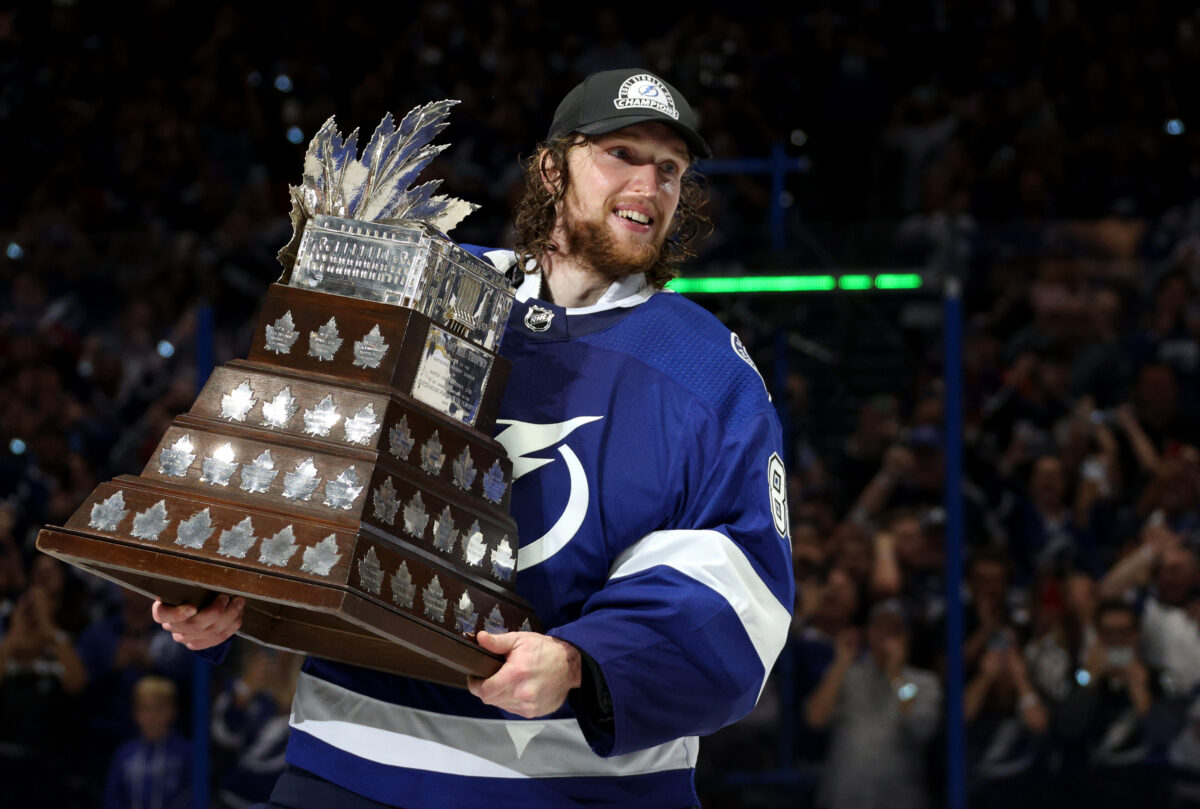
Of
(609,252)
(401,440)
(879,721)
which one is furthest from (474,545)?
(879,721)

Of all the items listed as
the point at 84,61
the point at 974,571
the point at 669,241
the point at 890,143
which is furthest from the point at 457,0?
the point at 669,241

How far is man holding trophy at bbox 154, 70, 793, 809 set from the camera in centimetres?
210

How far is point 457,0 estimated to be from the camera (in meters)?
8.52

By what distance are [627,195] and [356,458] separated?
2.60 feet

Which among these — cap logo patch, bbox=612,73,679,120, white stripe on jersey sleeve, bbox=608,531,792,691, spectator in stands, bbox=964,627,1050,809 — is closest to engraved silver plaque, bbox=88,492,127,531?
white stripe on jersey sleeve, bbox=608,531,792,691

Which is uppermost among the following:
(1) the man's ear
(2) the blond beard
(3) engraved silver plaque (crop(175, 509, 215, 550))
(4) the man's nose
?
(1) the man's ear

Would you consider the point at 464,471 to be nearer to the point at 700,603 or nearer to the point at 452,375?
the point at 452,375

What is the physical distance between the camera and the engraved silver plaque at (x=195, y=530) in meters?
1.88

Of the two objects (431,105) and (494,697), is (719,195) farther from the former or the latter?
(494,697)

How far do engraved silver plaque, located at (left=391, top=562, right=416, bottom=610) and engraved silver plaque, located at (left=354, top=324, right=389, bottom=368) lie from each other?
0.93ft

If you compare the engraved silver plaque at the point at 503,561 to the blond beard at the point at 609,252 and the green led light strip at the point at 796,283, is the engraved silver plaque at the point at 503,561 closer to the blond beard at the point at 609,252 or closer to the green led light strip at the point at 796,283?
the blond beard at the point at 609,252

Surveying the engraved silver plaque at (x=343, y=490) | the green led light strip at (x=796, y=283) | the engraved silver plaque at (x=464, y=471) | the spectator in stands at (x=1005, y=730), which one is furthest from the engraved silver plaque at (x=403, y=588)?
the spectator in stands at (x=1005, y=730)

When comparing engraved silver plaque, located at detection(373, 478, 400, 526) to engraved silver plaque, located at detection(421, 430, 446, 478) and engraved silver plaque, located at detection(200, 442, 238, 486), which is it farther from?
engraved silver plaque, located at detection(200, 442, 238, 486)

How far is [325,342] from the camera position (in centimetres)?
205
